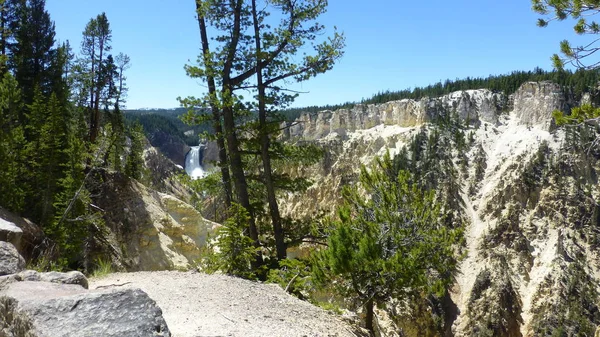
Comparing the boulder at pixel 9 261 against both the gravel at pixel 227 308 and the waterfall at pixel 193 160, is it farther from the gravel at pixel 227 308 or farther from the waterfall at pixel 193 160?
the waterfall at pixel 193 160

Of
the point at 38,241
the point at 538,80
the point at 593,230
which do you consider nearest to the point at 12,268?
the point at 38,241

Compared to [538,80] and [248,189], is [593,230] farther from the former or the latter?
[248,189]

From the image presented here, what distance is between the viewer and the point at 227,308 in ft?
17.6

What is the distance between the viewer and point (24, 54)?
19.6 m

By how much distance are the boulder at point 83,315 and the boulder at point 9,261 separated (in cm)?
133

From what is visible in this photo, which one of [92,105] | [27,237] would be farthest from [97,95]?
[27,237]

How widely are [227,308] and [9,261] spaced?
8.10ft

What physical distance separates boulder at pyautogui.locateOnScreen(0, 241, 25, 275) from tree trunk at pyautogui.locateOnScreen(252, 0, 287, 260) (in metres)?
5.18

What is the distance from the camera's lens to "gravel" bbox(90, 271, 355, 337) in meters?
4.51

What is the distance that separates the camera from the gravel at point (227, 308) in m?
4.51

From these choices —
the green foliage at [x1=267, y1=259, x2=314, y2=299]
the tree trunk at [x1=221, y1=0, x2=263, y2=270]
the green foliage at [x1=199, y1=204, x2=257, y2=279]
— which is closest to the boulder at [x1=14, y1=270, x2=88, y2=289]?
the green foliage at [x1=199, y1=204, x2=257, y2=279]

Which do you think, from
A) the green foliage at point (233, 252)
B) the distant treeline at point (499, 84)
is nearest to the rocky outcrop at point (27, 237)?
the green foliage at point (233, 252)

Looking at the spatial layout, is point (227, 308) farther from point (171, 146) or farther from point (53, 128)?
point (171, 146)

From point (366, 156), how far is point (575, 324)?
127ft
